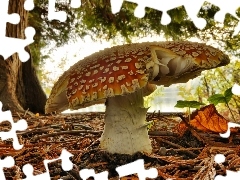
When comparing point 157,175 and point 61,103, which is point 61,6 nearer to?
point 61,103

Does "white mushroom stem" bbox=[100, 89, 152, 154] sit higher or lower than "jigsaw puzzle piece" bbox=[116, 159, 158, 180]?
higher

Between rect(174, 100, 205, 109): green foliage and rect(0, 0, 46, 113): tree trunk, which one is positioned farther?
rect(0, 0, 46, 113): tree trunk

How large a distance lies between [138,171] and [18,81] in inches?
109

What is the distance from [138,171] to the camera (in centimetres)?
91

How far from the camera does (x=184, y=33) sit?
156 inches

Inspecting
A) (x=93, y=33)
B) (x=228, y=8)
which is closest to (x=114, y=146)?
(x=228, y=8)

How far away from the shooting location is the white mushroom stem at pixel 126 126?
3.62 feet

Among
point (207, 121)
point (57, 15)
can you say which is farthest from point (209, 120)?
point (57, 15)

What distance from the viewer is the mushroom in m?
0.93

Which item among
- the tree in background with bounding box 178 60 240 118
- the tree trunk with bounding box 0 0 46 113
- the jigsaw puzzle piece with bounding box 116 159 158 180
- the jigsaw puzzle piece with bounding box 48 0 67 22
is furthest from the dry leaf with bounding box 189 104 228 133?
the tree trunk with bounding box 0 0 46 113

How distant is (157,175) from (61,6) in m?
3.43

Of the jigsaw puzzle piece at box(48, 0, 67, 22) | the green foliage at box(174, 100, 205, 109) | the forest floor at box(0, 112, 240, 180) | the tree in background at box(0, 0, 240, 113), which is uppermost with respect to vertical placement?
the tree in background at box(0, 0, 240, 113)

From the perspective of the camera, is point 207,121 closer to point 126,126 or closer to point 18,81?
point 126,126

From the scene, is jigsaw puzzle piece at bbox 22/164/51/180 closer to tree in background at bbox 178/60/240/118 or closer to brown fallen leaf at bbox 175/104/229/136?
brown fallen leaf at bbox 175/104/229/136
